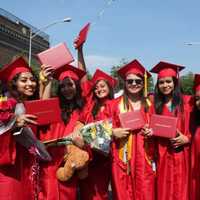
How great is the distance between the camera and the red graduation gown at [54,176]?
4.16m

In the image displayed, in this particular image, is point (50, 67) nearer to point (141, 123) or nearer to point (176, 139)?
point (141, 123)

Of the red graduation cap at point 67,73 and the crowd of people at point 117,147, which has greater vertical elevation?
the red graduation cap at point 67,73

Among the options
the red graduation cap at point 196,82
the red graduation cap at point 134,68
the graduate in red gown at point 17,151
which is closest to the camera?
the graduate in red gown at point 17,151

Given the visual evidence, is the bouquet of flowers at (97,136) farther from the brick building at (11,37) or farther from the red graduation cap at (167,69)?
the brick building at (11,37)

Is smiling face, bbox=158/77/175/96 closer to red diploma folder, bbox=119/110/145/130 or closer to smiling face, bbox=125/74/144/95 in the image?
smiling face, bbox=125/74/144/95

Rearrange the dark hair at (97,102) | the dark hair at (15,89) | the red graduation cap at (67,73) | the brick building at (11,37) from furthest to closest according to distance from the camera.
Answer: the brick building at (11,37), the dark hair at (97,102), the red graduation cap at (67,73), the dark hair at (15,89)

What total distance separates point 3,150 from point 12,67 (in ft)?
3.08

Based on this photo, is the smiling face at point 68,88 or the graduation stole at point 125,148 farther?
the smiling face at point 68,88

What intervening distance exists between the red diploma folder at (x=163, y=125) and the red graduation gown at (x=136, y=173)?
26cm

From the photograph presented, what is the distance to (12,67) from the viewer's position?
4227 mm

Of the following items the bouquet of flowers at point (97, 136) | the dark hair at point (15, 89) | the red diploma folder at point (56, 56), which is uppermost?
the red diploma folder at point (56, 56)

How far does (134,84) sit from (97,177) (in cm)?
114

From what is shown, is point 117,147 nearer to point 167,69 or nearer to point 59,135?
point 59,135

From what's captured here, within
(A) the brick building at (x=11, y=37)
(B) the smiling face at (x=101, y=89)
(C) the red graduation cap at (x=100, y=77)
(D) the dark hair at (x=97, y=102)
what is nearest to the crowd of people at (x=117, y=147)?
(D) the dark hair at (x=97, y=102)
